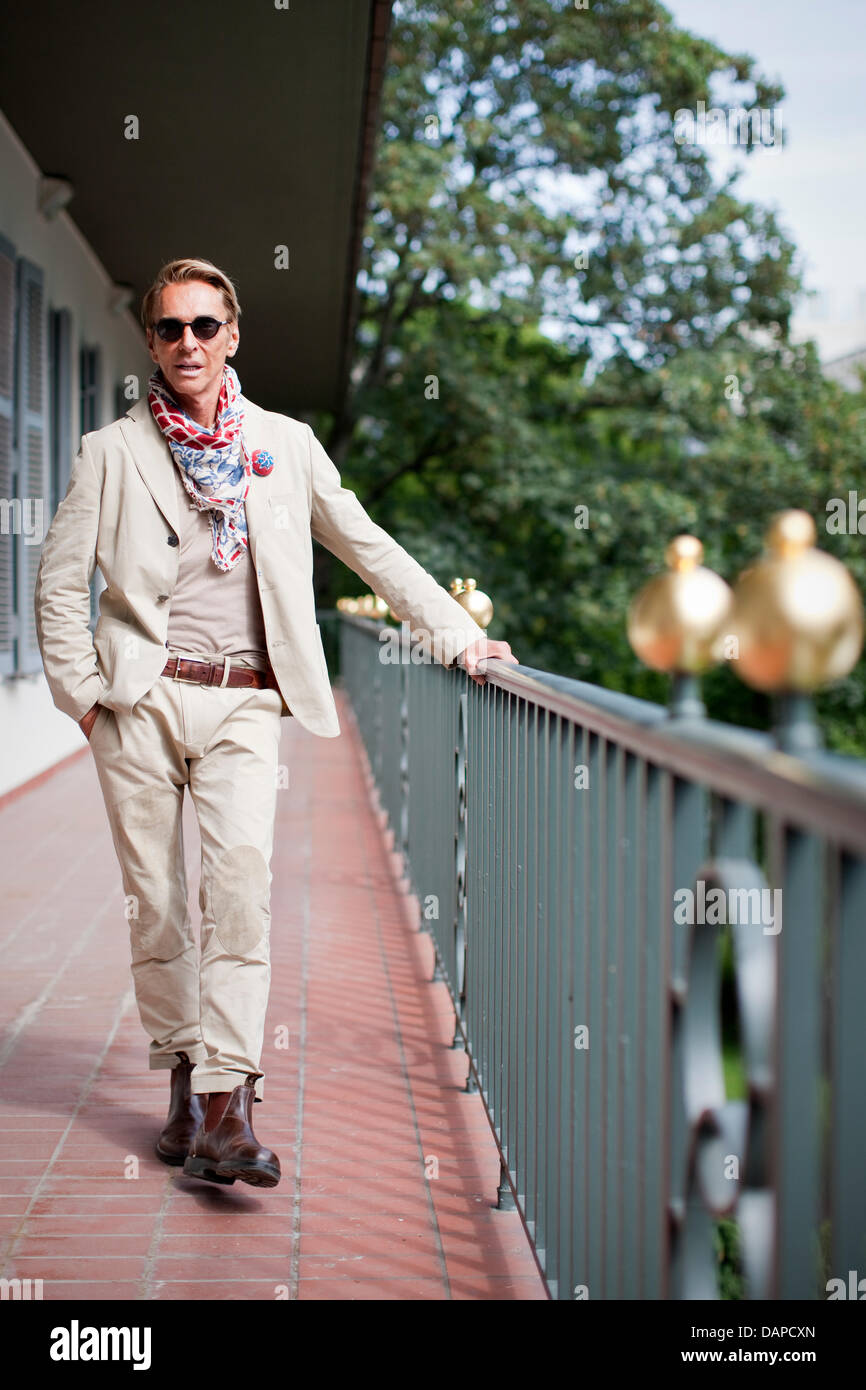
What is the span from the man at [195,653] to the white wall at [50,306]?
530 cm

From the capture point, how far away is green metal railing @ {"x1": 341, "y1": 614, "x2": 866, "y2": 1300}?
1182mm

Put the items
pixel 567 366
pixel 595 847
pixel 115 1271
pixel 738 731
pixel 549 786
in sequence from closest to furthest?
1. pixel 738 731
2. pixel 595 847
3. pixel 549 786
4. pixel 115 1271
5. pixel 567 366

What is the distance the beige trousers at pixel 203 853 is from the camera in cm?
300

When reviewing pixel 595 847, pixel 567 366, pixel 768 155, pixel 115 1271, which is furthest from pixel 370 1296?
pixel 768 155

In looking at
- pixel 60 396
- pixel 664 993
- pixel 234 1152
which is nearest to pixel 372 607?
pixel 60 396

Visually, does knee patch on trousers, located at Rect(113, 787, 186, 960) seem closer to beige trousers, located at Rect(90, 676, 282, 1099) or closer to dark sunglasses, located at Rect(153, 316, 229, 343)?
beige trousers, located at Rect(90, 676, 282, 1099)

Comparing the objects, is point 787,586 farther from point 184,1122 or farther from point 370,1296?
point 184,1122

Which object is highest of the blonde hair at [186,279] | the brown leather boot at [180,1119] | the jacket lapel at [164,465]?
the blonde hair at [186,279]

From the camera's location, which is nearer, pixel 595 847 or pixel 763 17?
pixel 595 847

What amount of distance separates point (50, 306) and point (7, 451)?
1.95 m

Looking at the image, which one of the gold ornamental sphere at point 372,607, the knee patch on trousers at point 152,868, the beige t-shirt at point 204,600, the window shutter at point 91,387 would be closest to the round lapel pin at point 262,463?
the beige t-shirt at point 204,600

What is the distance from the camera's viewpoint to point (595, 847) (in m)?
2.06

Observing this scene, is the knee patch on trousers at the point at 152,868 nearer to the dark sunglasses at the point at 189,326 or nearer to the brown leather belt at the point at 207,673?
the brown leather belt at the point at 207,673
